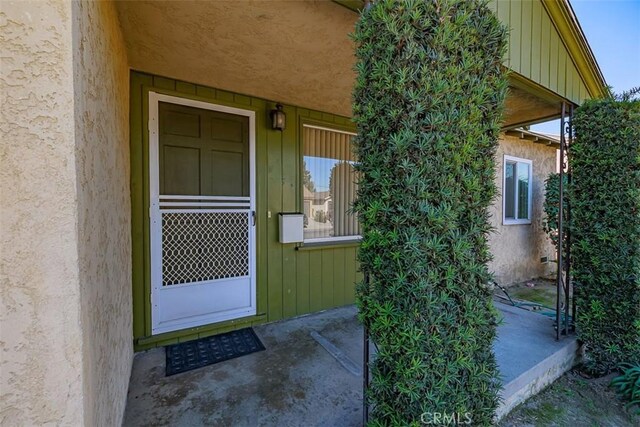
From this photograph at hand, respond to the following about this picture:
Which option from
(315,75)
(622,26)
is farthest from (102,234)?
(622,26)

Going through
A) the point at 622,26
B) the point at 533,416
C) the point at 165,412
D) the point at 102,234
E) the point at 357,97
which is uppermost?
the point at 622,26

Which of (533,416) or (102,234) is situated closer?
(102,234)

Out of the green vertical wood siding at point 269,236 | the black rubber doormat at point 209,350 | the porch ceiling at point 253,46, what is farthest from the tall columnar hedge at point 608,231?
the black rubber doormat at point 209,350

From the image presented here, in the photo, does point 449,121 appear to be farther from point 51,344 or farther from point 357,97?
point 51,344

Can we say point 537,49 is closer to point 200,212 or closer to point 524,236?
point 200,212

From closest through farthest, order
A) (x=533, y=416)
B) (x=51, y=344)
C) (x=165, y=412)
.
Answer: (x=51, y=344) → (x=165, y=412) → (x=533, y=416)

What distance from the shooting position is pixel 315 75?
2568mm

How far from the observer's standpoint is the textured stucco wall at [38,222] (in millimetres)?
724

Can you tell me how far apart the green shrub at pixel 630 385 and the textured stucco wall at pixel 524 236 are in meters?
2.80

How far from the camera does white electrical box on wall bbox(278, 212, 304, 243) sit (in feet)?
10.6

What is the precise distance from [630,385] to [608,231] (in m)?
1.23

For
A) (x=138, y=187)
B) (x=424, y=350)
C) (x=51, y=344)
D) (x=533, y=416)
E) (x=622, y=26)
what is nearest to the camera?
(x=51, y=344)

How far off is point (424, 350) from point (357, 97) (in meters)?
1.19

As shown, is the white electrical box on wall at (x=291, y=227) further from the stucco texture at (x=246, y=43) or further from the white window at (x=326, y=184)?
the stucco texture at (x=246, y=43)
